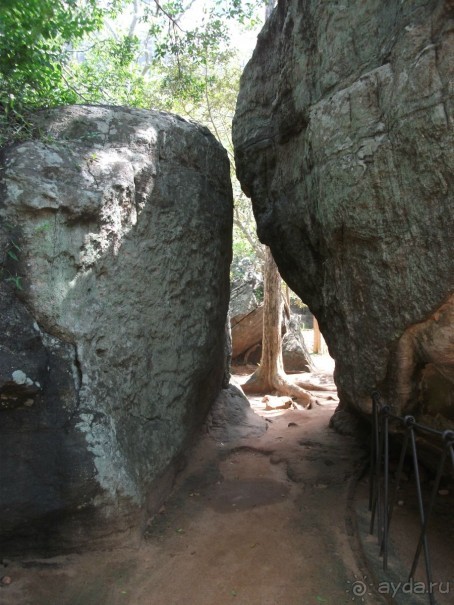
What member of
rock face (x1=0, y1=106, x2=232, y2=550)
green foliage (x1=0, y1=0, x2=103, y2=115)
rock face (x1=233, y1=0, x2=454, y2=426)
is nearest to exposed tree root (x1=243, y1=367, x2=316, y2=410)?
rock face (x1=233, y1=0, x2=454, y2=426)

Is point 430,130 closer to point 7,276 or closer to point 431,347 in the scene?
point 431,347

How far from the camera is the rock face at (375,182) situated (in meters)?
3.33

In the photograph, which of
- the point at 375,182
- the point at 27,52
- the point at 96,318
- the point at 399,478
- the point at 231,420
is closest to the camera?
the point at 399,478

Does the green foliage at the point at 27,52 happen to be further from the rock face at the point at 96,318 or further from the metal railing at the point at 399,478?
the metal railing at the point at 399,478

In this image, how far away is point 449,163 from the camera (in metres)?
3.19

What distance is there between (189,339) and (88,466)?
1.88m

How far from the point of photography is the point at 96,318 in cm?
402

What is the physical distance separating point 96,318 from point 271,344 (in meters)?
7.52

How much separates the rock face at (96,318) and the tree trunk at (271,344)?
19.4 ft

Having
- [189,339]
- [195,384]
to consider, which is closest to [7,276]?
[189,339]

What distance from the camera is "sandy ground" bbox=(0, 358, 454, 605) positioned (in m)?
3.29

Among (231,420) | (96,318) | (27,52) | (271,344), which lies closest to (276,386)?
(271,344)

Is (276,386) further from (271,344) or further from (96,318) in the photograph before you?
(96,318)

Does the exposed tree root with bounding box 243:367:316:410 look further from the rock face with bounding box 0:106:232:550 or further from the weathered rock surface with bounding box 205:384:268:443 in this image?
the rock face with bounding box 0:106:232:550
